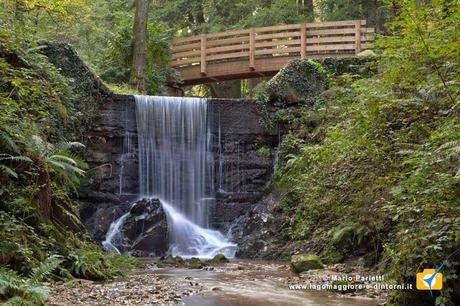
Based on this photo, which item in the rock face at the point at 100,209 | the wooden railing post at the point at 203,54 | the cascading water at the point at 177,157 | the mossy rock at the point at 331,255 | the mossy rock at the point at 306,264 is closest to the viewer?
the mossy rock at the point at 306,264

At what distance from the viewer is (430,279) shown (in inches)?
171

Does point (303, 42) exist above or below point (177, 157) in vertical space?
above

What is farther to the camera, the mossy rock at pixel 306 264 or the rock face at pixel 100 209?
the rock face at pixel 100 209

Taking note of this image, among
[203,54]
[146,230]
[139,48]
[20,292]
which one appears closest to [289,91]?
[203,54]

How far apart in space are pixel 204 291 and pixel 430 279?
2.94 metres

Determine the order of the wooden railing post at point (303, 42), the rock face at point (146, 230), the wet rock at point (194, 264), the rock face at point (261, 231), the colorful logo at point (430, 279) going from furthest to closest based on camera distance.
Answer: the wooden railing post at point (303, 42) → the rock face at point (146, 230) → the rock face at point (261, 231) → the wet rock at point (194, 264) → the colorful logo at point (430, 279)

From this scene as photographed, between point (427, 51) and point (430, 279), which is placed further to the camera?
point (427, 51)

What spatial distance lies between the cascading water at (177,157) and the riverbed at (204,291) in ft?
19.0

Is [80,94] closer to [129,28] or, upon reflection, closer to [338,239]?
[129,28]

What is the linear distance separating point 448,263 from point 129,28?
16933mm

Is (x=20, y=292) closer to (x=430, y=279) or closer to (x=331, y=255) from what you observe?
(x=430, y=279)

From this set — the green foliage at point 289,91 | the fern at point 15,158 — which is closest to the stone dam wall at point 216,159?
the green foliage at point 289,91

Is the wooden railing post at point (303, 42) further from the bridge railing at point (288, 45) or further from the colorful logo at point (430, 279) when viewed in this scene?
the colorful logo at point (430, 279)

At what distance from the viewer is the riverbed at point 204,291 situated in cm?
542
